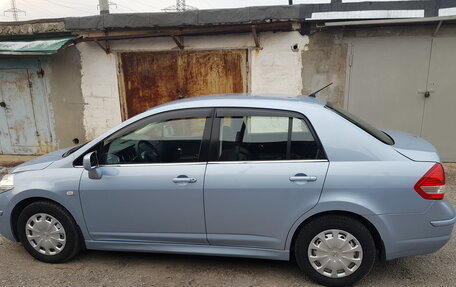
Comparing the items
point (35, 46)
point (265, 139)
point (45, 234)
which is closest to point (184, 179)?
point (265, 139)

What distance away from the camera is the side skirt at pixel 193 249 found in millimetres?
2828

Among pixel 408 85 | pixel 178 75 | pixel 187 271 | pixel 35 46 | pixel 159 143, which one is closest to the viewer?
pixel 187 271

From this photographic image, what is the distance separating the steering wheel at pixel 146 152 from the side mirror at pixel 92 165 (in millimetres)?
370

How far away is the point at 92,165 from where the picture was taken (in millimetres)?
2902

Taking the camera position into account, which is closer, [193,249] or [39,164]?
[193,249]

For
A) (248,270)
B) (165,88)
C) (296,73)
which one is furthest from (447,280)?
(165,88)

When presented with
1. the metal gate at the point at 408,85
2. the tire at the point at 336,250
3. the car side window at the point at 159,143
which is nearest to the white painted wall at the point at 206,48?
the metal gate at the point at 408,85

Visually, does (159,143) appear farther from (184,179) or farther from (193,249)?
(193,249)

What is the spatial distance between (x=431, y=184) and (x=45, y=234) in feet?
11.2

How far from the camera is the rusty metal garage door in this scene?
21.1 ft

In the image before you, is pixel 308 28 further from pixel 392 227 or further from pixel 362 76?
pixel 392 227

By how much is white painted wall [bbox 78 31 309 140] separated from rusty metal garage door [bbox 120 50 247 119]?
5.5 inches

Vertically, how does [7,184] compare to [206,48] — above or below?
below

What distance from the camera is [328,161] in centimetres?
265
